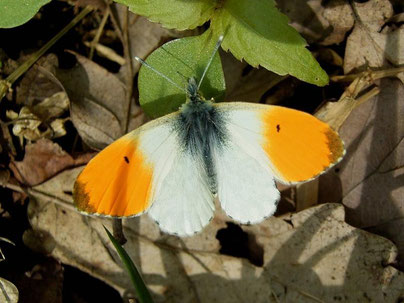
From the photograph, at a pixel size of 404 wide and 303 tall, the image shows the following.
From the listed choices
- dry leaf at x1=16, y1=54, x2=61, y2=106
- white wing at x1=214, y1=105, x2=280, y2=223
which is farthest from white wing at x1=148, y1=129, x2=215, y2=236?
dry leaf at x1=16, y1=54, x2=61, y2=106

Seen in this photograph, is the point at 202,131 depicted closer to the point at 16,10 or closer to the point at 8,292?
the point at 16,10

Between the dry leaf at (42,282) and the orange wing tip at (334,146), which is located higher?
the orange wing tip at (334,146)

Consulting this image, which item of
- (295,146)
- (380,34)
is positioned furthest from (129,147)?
(380,34)

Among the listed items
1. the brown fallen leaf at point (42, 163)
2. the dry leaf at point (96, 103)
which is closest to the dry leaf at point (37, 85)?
the dry leaf at point (96, 103)

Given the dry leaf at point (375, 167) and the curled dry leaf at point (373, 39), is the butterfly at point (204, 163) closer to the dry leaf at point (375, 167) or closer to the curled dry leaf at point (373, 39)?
the dry leaf at point (375, 167)

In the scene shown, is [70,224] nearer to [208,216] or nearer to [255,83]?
[208,216]

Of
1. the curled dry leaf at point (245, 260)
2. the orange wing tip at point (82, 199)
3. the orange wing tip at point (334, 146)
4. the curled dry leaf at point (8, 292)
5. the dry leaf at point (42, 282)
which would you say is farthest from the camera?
the dry leaf at point (42, 282)
